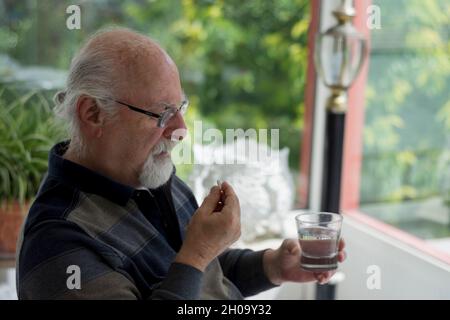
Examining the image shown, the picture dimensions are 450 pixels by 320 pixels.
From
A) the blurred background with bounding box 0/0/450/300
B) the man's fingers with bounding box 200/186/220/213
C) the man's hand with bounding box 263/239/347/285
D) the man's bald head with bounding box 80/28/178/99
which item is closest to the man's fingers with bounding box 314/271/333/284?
the man's hand with bounding box 263/239/347/285

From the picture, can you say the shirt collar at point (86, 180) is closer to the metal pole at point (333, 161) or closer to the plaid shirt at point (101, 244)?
the plaid shirt at point (101, 244)

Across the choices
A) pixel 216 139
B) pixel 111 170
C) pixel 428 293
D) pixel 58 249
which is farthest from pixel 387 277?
pixel 58 249

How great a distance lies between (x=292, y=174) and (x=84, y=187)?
1589 millimetres

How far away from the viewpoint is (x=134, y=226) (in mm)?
1176

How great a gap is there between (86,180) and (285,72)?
1605 mm

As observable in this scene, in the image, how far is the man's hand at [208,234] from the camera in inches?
40.8

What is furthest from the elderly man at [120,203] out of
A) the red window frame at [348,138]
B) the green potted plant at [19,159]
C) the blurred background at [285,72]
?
the red window frame at [348,138]

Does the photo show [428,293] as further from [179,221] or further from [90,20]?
[90,20]

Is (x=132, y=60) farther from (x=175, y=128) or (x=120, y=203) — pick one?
(x=120, y=203)

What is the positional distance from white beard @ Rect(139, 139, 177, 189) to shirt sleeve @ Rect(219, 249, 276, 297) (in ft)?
0.92

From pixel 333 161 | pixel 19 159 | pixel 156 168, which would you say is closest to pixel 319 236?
pixel 156 168

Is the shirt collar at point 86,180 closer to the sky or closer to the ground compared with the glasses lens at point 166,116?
closer to the ground

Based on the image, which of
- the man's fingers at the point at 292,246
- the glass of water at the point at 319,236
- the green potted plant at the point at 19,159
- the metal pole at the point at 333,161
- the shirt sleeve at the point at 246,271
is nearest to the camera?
the glass of water at the point at 319,236

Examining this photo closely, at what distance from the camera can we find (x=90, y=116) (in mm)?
1165
